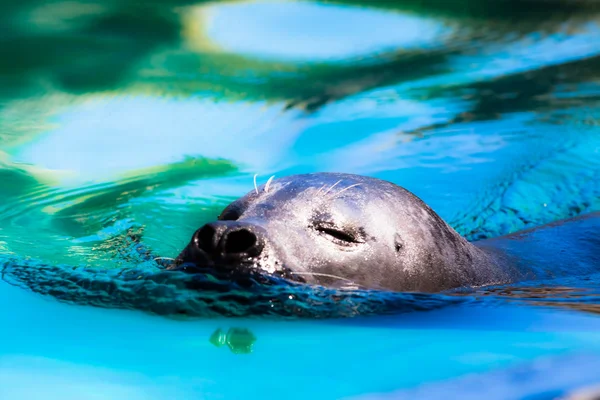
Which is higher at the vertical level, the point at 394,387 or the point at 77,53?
the point at 77,53

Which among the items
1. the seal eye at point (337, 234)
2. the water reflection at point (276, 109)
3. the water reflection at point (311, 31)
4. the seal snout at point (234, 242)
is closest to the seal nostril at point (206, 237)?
the seal snout at point (234, 242)

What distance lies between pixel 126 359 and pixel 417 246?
138 cm

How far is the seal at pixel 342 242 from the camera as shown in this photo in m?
2.90

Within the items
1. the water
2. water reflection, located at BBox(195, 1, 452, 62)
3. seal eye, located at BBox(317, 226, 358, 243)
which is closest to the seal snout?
the water

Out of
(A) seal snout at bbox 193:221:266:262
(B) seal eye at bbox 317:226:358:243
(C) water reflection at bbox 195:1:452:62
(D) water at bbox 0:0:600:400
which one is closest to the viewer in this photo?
(D) water at bbox 0:0:600:400

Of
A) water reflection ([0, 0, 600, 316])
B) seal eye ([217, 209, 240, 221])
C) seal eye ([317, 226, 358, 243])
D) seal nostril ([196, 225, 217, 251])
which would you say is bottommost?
seal nostril ([196, 225, 217, 251])

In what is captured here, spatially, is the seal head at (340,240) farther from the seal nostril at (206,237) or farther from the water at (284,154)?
the water at (284,154)

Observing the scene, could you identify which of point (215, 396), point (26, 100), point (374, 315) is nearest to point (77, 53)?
point (26, 100)

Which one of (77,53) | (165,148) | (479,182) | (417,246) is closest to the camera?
(417,246)

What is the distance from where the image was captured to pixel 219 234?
2.86 m

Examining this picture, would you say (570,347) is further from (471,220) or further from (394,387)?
(471,220)

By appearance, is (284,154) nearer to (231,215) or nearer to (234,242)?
(231,215)

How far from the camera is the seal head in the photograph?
2.89m

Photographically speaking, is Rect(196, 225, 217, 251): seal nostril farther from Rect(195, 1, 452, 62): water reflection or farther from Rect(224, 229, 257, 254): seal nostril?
Rect(195, 1, 452, 62): water reflection
